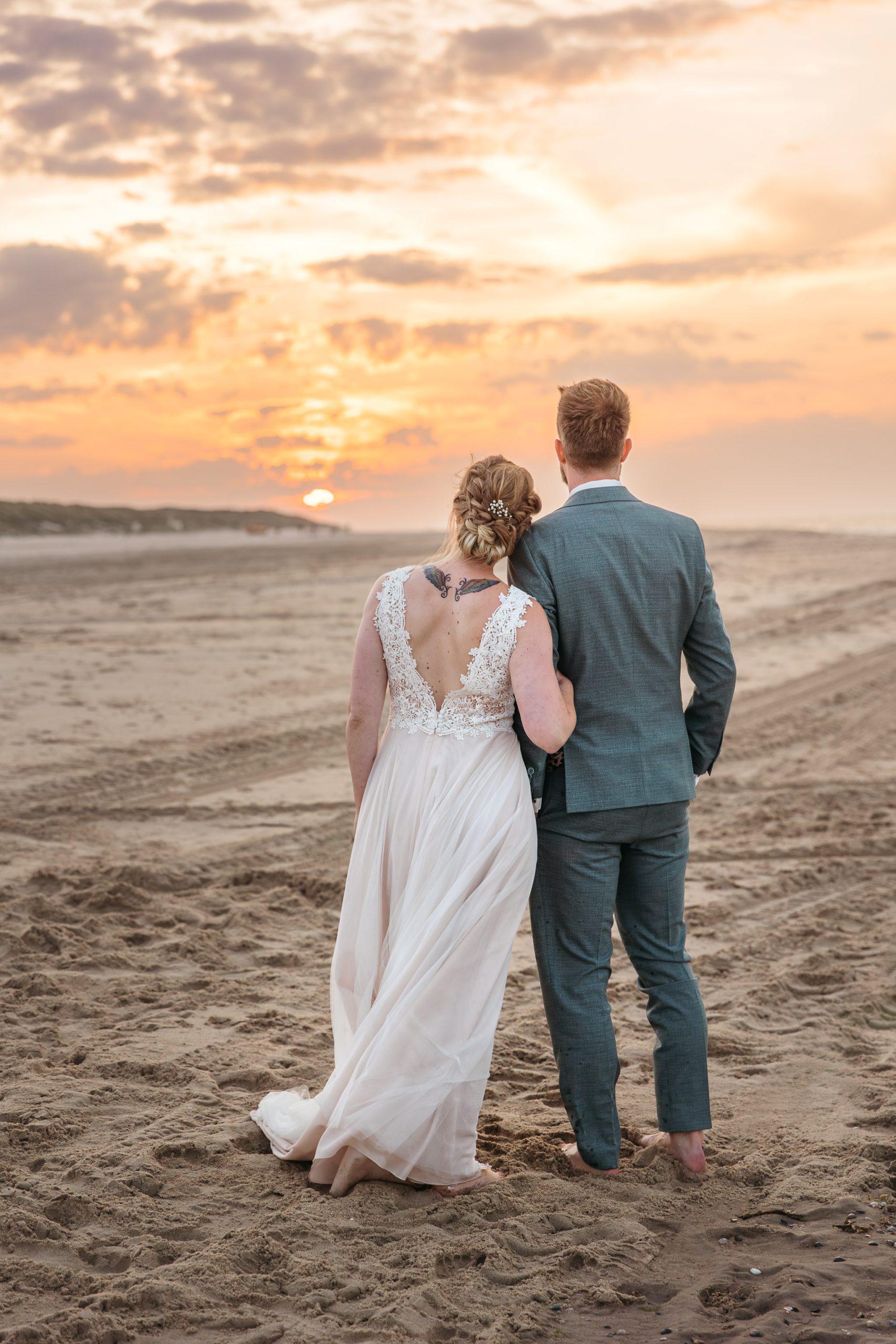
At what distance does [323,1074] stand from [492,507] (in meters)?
2.27

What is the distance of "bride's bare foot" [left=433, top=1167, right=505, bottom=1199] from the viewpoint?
11.1 feet

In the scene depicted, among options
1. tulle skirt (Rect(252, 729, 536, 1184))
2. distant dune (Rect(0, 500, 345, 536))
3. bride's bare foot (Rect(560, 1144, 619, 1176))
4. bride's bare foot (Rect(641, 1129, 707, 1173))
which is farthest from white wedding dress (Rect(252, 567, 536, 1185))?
distant dune (Rect(0, 500, 345, 536))

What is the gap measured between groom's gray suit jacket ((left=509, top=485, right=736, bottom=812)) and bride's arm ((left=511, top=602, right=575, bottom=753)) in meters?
0.09

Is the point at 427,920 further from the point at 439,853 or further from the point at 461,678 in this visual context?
the point at 461,678

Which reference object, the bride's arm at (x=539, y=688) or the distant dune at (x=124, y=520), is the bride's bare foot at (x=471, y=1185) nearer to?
the bride's arm at (x=539, y=688)

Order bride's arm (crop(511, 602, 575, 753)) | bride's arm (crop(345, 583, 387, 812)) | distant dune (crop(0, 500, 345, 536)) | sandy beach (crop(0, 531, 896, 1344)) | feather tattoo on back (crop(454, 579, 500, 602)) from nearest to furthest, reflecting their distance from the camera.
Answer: sandy beach (crop(0, 531, 896, 1344)) < bride's arm (crop(511, 602, 575, 753)) < feather tattoo on back (crop(454, 579, 500, 602)) < bride's arm (crop(345, 583, 387, 812)) < distant dune (crop(0, 500, 345, 536))

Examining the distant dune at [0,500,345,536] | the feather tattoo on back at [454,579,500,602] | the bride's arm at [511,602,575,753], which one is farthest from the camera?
the distant dune at [0,500,345,536]

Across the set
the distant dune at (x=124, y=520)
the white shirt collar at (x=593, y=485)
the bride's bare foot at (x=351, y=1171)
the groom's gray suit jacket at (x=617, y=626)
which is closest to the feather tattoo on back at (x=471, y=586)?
the groom's gray suit jacket at (x=617, y=626)

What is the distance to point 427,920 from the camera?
3381 mm

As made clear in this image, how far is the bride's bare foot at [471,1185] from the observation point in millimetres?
3377

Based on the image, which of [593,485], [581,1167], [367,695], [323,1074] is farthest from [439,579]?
[323,1074]

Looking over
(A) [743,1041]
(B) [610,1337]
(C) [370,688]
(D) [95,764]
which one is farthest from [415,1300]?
(D) [95,764]

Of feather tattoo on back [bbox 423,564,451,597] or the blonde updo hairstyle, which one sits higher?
the blonde updo hairstyle

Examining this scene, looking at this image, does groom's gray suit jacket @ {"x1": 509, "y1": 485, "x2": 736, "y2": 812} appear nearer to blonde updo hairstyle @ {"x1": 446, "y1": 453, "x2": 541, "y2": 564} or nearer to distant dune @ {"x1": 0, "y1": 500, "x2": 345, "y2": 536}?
blonde updo hairstyle @ {"x1": 446, "y1": 453, "x2": 541, "y2": 564}
